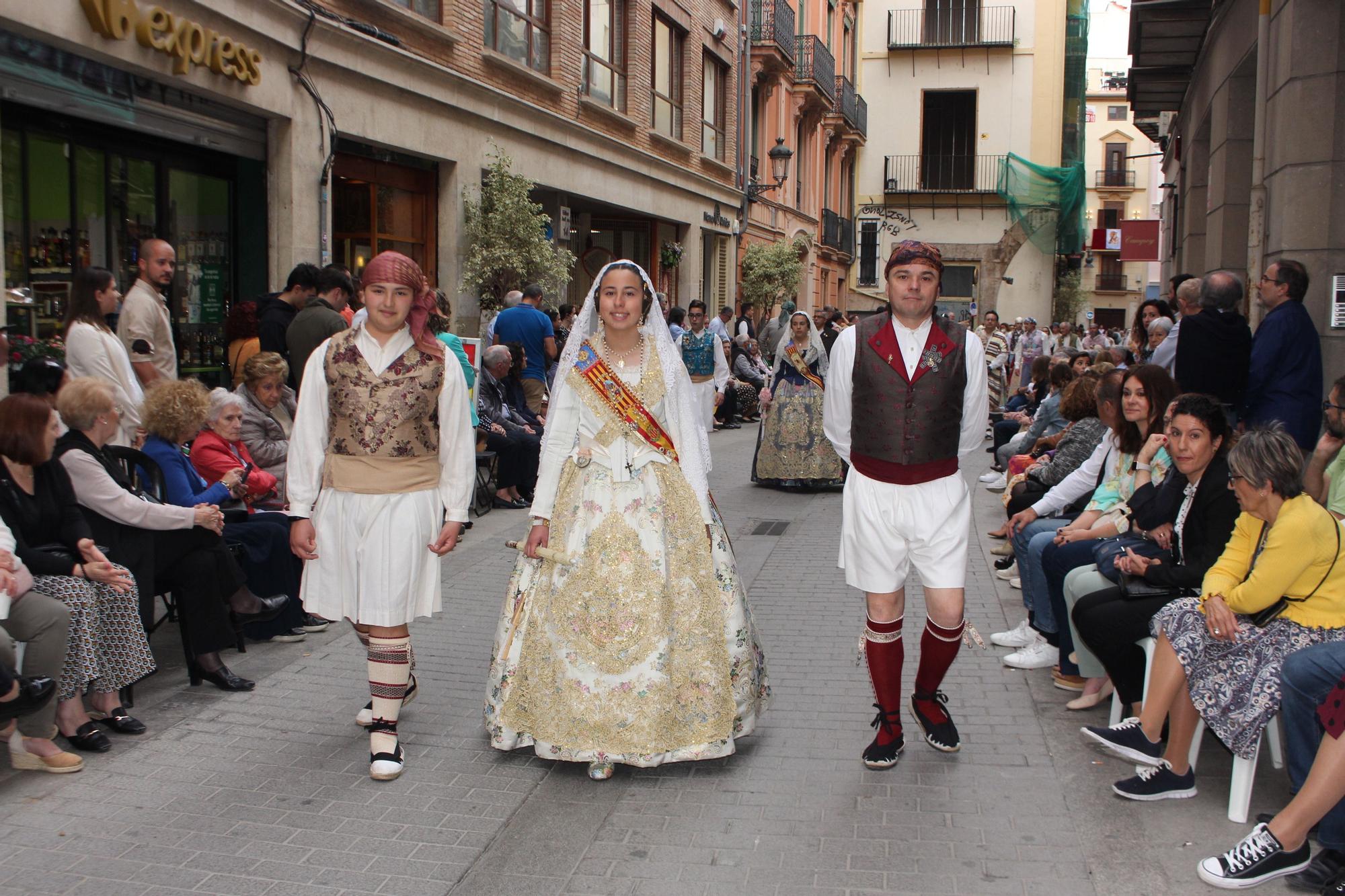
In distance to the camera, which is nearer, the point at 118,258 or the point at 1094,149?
the point at 118,258

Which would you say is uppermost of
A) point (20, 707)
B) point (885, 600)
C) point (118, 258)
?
point (118, 258)

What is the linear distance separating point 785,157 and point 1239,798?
2323 cm

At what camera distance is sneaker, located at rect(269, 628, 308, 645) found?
6.53 meters

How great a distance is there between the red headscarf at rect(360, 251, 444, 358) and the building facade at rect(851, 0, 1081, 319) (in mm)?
34457

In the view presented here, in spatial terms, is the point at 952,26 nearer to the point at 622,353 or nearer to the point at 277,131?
the point at 277,131

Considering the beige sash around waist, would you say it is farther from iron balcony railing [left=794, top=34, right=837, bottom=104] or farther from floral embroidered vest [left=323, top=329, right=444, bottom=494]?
iron balcony railing [left=794, top=34, right=837, bottom=104]

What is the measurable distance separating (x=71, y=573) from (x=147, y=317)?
3354 millimetres

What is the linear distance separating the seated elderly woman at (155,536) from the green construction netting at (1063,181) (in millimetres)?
31542

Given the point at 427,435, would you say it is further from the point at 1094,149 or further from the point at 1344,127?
the point at 1094,149

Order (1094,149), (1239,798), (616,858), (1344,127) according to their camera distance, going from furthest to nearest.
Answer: (1094,149)
(1344,127)
(1239,798)
(616,858)

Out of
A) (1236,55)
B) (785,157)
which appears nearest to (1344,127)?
(1236,55)

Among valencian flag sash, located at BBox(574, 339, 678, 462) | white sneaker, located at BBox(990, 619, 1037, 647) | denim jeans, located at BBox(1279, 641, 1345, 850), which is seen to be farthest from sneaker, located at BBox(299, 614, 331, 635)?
denim jeans, located at BBox(1279, 641, 1345, 850)

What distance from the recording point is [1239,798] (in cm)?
417

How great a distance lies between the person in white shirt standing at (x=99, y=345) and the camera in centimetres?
697
